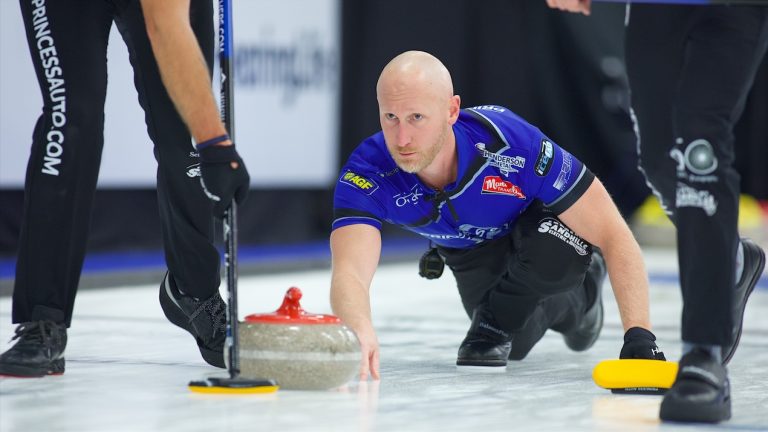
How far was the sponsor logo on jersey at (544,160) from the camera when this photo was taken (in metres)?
3.45

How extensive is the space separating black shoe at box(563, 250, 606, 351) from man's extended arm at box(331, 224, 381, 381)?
986 mm

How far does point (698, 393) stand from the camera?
262cm

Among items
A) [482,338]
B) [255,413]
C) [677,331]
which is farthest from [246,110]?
[255,413]

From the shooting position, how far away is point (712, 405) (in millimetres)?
2623

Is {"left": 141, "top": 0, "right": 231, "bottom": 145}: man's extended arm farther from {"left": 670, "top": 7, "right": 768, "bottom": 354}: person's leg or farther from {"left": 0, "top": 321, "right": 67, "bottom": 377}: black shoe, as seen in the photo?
{"left": 670, "top": 7, "right": 768, "bottom": 354}: person's leg

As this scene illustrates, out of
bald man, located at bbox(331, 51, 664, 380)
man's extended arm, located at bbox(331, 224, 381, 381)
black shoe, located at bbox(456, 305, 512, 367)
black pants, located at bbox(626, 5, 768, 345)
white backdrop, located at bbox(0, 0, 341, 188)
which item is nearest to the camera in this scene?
black pants, located at bbox(626, 5, 768, 345)

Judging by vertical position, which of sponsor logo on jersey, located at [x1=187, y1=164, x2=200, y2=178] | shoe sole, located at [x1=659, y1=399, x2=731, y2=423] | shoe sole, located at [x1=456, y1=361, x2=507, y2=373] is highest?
sponsor logo on jersey, located at [x1=187, y1=164, x2=200, y2=178]

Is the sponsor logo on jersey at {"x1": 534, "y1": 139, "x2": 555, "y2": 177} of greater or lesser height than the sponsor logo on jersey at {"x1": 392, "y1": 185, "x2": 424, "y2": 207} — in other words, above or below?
above

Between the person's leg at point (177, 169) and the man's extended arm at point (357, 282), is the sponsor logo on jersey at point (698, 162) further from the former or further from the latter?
the person's leg at point (177, 169)

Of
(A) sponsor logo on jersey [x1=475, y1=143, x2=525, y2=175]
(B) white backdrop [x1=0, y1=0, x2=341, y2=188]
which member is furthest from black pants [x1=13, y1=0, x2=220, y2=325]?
(B) white backdrop [x1=0, y1=0, x2=341, y2=188]

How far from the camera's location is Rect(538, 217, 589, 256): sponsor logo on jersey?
11.8ft

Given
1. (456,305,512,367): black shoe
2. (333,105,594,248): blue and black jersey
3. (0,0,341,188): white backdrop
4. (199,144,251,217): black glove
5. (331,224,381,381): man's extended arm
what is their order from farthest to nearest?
(0,0,341,188): white backdrop < (456,305,512,367): black shoe < (333,105,594,248): blue and black jersey < (331,224,381,381): man's extended arm < (199,144,251,217): black glove

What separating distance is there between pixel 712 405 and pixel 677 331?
228 cm

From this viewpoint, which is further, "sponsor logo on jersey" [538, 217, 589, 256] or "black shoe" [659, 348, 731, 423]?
"sponsor logo on jersey" [538, 217, 589, 256]
